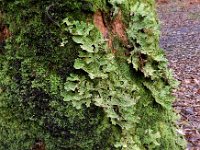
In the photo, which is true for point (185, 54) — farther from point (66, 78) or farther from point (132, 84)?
point (66, 78)

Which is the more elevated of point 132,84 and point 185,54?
point 185,54

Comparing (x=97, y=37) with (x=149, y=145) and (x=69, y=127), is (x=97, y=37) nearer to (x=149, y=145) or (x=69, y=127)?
(x=69, y=127)

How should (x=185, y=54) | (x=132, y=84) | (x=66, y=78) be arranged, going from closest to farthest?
1. (x=66, y=78)
2. (x=132, y=84)
3. (x=185, y=54)

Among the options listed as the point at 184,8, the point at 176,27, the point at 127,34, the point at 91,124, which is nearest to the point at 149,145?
the point at 91,124

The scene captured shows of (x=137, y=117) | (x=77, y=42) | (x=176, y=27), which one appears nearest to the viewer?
(x=77, y=42)

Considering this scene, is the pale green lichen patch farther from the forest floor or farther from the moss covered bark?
the forest floor

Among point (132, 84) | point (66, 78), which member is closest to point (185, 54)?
point (132, 84)
